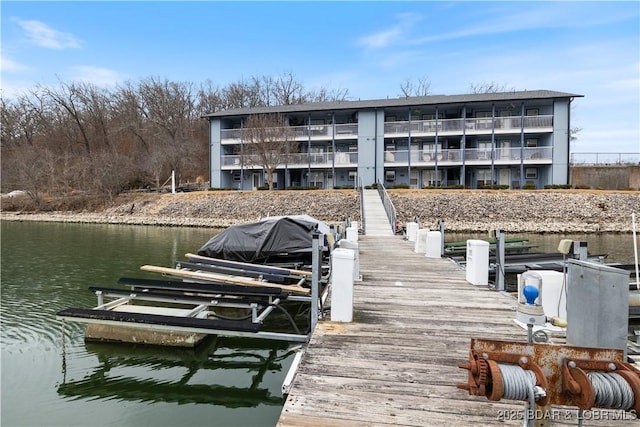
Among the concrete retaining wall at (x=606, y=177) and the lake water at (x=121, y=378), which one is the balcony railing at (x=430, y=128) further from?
the lake water at (x=121, y=378)

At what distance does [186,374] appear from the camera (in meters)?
6.69

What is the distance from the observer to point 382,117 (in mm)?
38875

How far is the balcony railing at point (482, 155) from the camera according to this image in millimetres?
35156

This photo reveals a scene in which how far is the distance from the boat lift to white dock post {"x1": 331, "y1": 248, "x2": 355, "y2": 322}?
0.33 m

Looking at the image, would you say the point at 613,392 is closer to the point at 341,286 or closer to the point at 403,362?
the point at 403,362

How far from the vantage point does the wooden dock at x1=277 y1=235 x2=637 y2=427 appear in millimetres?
3379

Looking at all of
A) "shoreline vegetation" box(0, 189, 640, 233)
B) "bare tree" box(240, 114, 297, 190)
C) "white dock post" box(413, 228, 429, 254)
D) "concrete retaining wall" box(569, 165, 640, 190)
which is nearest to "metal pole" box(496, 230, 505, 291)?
"white dock post" box(413, 228, 429, 254)

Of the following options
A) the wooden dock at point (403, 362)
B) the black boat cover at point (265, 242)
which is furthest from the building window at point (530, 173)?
the wooden dock at point (403, 362)

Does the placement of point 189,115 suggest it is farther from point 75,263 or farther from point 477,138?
point 75,263

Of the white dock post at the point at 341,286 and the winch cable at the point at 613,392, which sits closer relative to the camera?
the winch cable at the point at 613,392

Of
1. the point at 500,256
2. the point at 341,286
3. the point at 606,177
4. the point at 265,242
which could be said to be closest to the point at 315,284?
the point at 341,286

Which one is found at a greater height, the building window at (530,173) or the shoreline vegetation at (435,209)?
the building window at (530,173)

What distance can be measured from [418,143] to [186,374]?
3613 cm

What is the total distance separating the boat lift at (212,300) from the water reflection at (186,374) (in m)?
0.44
